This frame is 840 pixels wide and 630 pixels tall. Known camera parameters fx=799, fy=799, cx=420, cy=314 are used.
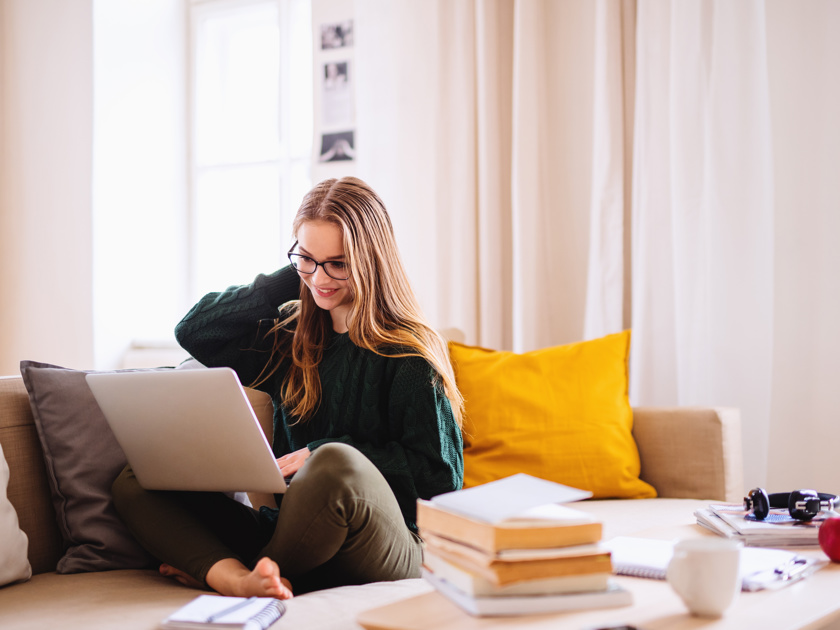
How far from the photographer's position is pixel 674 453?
6.09ft

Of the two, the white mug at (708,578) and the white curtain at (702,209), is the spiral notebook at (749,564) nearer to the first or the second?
the white mug at (708,578)

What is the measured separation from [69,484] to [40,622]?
13.6 inches

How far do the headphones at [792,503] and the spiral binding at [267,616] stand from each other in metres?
0.68

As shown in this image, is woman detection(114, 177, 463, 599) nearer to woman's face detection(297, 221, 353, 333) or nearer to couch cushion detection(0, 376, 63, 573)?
woman's face detection(297, 221, 353, 333)

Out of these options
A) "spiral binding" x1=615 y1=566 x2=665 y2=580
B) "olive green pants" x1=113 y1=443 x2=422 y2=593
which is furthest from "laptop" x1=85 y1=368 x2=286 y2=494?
"spiral binding" x1=615 y1=566 x2=665 y2=580

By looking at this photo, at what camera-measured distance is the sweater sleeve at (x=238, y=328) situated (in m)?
1.67

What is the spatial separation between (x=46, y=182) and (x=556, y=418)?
2263 mm

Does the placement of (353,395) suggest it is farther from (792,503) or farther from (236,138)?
(236,138)

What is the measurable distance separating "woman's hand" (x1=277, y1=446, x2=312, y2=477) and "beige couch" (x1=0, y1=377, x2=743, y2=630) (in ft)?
0.77

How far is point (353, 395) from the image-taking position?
1.48 meters

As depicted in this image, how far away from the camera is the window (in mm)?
3172

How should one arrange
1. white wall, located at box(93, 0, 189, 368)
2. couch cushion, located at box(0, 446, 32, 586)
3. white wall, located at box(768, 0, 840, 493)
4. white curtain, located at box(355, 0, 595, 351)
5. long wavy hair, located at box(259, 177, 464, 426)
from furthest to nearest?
white wall, located at box(93, 0, 189, 368) < white curtain, located at box(355, 0, 595, 351) < white wall, located at box(768, 0, 840, 493) < long wavy hair, located at box(259, 177, 464, 426) < couch cushion, located at box(0, 446, 32, 586)

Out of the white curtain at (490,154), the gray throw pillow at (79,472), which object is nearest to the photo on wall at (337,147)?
the white curtain at (490,154)

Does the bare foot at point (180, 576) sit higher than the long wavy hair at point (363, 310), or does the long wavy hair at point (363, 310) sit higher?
the long wavy hair at point (363, 310)
